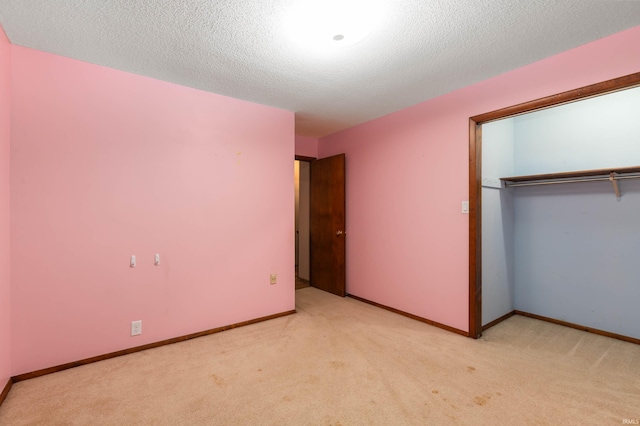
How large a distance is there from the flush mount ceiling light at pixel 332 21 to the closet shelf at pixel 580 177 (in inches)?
94.8

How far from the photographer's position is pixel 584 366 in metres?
2.26

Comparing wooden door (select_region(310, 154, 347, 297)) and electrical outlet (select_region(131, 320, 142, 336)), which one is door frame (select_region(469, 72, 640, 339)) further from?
electrical outlet (select_region(131, 320, 142, 336))

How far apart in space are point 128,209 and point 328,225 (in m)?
2.69

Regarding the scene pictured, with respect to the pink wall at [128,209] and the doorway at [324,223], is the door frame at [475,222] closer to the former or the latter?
the doorway at [324,223]

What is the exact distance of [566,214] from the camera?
314 cm

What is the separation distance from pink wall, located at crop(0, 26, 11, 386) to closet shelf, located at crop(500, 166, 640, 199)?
14.6 ft

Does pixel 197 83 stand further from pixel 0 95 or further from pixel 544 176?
pixel 544 176

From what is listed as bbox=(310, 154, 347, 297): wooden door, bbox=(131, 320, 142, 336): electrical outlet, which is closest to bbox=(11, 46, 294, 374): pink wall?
bbox=(131, 320, 142, 336): electrical outlet

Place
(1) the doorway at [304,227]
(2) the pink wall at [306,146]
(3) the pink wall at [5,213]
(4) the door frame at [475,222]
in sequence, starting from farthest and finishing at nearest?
(1) the doorway at [304,227] < (2) the pink wall at [306,146] < (4) the door frame at [475,222] < (3) the pink wall at [5,213]

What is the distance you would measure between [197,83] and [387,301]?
10.7ft

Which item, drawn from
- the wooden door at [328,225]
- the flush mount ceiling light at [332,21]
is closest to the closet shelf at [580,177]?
the wooden door at [328,225]

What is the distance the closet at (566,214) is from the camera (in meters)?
2.75

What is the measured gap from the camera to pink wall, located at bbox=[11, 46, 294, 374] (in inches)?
85.5

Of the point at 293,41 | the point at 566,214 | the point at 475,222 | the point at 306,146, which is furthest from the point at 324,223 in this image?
the point at 566,214
